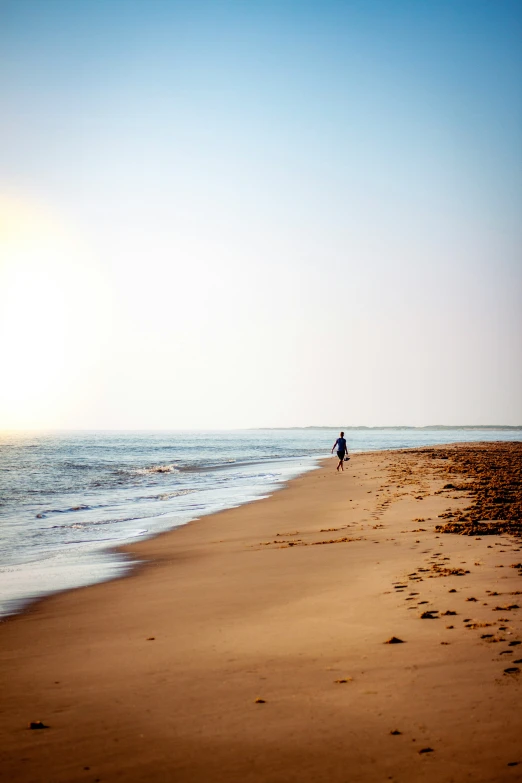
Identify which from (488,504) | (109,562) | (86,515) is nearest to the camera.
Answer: (109,562)

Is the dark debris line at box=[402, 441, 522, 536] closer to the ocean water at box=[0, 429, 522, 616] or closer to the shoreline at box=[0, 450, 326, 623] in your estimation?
the shoreline at box=[0, 450, 326, 623]

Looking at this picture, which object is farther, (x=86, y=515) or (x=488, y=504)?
(x=86, y=515)

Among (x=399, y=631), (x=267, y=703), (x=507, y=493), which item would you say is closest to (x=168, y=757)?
(x=267, y=703)

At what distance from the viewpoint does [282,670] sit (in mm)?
5773

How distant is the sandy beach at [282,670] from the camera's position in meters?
4.22

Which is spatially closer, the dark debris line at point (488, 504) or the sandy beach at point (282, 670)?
the sandy beach at point (282, 670)

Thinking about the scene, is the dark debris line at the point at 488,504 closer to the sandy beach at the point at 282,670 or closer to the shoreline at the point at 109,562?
the sandy beach at the point at 282,670

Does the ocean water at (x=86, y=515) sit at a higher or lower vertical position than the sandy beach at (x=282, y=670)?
lower

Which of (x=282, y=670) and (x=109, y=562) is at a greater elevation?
(x=282, y=670)

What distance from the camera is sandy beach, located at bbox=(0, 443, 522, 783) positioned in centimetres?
422

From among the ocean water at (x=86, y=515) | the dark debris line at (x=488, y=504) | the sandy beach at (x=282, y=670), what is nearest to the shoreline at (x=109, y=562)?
the ocean water at (x=86, y=515)

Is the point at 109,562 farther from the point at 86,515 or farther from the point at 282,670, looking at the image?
the point at 86,515

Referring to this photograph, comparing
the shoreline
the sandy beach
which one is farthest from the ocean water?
the sandy beach

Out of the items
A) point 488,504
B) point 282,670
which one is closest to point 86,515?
point 488,504
